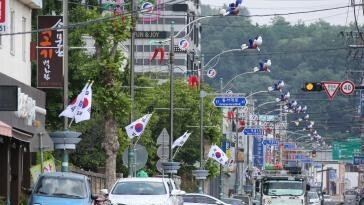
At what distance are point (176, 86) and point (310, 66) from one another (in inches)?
1810

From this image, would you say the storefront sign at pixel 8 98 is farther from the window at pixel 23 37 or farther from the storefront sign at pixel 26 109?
the window at pixel 23 37

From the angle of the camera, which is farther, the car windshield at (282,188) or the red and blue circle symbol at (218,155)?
the red and blue circle symbol at (218,155)

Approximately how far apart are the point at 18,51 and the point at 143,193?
36.2 ft

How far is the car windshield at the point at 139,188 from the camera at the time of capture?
31922mm

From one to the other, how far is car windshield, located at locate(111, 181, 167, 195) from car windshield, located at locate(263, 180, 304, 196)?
22.0m

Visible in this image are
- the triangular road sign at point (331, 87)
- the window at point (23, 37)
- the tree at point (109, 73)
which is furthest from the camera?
the triangular road sign at point (331, 87)

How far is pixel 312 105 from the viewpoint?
4860 inches

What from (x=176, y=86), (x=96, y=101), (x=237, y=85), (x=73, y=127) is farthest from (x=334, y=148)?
(x=96, y=101)

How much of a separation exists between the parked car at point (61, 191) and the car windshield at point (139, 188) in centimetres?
328

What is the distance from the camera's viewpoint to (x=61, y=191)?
91.7ft

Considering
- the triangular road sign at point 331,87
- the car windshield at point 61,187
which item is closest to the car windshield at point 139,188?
the car windshield at point 61,187

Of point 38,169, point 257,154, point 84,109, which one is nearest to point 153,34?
point 257,154

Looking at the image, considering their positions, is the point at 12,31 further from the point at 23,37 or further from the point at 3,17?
the point at 3,17

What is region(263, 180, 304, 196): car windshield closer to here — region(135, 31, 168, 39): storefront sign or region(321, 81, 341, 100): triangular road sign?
region(321, 81, 341, 100): triangular road sign
